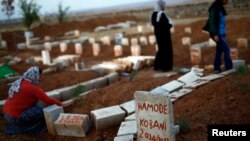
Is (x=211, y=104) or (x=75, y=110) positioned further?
(x=75, y=110)

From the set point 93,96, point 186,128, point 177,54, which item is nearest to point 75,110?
point 93,96

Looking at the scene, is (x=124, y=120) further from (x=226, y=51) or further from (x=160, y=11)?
→ (x=160, y=11)

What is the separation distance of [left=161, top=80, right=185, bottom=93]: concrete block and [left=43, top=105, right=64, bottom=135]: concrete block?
5.89 ft

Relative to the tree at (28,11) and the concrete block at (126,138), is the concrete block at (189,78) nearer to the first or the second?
the concrete block at (126,138)

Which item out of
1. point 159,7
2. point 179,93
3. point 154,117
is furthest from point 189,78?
point 154,117

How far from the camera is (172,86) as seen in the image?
6422 millimetres

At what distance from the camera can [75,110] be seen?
252 inches

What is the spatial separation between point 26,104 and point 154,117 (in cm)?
248

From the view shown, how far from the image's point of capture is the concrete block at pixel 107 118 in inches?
211

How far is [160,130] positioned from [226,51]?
372 centimetres

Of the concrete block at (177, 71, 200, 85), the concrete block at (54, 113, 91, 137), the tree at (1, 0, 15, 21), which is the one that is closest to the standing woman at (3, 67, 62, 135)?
the concrete block at (54, 113, 91, 137)

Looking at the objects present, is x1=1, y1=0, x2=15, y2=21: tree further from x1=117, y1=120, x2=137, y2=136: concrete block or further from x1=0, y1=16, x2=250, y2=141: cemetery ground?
x1=117, y1=120, x2=137, y2=136: concrete block

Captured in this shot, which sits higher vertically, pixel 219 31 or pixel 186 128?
pixel 219 31

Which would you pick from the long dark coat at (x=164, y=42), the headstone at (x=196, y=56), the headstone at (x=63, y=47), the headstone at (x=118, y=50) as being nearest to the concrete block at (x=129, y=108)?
the long dark coat at (x=164, y=42)
